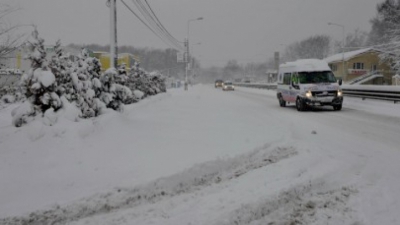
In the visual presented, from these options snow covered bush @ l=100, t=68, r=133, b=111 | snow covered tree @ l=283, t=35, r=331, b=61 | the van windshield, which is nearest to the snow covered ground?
snow covered bush @ l=100, t=68, r=133, b=111

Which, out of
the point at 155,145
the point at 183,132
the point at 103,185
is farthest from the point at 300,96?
the point at 103,185

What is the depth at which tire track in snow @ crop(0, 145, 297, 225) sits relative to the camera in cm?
457

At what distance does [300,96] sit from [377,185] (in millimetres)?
12302

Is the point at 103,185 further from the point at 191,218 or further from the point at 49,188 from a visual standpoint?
the point at 191,218

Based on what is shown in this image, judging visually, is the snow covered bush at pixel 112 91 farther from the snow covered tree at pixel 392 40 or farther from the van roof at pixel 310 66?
the snow covered tree at pixel 392 40

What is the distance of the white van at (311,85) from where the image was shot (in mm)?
16703

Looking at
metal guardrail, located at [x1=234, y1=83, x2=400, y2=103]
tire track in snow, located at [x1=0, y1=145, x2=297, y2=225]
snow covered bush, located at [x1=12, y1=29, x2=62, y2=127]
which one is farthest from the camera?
metal guardrail, located at [x1=234, y1=83, x2=400, y2=103]

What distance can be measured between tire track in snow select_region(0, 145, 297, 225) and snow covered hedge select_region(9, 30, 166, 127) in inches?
150

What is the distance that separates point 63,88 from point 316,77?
1273 centimetres

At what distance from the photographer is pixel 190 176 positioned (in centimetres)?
602

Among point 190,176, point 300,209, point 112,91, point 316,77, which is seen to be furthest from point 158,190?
point 316,77

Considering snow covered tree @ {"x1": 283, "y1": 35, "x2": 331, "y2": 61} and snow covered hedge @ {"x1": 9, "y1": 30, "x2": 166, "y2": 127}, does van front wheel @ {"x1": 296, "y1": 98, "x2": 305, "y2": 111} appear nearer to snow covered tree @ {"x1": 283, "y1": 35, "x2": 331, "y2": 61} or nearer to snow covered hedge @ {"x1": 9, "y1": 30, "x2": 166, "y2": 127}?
snow covered hedge @ {"x1": 9, "y1": 30, "x2": 166, "y2": 127}

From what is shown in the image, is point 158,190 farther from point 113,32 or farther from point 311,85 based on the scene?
point 311,85

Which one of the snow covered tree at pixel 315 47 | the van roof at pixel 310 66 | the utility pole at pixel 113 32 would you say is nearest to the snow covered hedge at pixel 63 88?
the utility pole at pixel 113 32
